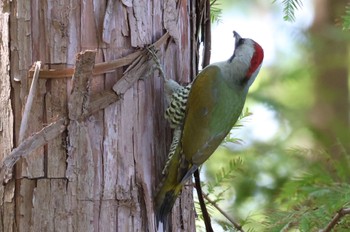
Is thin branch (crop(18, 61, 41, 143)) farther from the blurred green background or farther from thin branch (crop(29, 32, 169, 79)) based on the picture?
the blurred green background

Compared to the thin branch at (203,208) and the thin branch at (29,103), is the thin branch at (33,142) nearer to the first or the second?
the thin branch at (29,103)

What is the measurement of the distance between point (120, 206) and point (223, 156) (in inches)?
83.9

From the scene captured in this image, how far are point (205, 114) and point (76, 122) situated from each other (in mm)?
641

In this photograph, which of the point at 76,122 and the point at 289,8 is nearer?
the point at 76,122

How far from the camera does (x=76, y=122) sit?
204cm

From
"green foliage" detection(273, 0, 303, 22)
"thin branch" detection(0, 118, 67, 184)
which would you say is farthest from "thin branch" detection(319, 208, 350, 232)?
"thin branch" detection(0, 118, 67, 184)

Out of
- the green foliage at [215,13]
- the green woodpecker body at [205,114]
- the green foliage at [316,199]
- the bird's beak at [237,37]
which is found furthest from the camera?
the green foliage at [215,13]

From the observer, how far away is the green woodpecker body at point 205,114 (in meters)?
2.29

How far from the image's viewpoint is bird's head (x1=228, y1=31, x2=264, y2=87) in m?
2.67

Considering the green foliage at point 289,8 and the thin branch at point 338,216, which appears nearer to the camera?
the thin branch at point 338,216

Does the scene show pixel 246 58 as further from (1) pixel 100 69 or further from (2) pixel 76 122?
(2) pixel 76 122

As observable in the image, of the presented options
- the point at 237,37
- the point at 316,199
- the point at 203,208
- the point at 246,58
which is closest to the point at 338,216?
the point at 203,208

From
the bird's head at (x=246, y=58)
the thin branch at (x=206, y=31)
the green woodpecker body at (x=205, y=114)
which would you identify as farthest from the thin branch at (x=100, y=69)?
the bird's head at (x=246, y=58)

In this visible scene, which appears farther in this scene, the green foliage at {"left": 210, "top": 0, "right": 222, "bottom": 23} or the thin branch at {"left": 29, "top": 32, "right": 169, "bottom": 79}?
the green foliage at {"left": 210, "top": 0, "right": 222, "bottom": 23}
